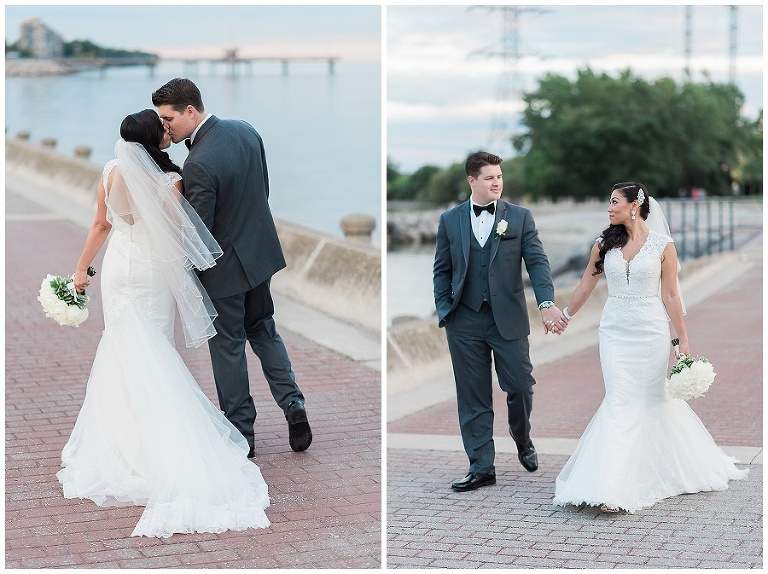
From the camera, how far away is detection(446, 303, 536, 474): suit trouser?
603 cm

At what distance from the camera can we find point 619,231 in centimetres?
576

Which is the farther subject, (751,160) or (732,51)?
(751,160)

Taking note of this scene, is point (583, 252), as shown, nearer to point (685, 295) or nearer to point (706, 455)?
point (685, 295)

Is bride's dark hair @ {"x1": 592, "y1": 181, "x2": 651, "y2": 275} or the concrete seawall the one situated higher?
bride's dark hair @ {"x1": 592, "y1": 181, "x2": 651, "y2": 275}

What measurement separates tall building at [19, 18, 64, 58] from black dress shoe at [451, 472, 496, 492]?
222ft

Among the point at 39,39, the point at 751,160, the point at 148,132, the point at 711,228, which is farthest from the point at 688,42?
the point at 148,132

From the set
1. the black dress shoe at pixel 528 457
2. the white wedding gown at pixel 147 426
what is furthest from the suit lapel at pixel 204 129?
the black dress shoe at pixel 528 457

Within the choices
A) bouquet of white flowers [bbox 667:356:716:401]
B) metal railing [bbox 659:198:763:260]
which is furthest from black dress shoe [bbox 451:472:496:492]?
metal railing [bbox 659:198:763:260]

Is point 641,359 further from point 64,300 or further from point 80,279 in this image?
point 64,300

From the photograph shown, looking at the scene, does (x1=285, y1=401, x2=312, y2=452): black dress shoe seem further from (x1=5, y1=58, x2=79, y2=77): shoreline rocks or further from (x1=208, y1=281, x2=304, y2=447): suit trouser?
(x1=5, y1=58, x2=79, y2=77): shoreline rocks

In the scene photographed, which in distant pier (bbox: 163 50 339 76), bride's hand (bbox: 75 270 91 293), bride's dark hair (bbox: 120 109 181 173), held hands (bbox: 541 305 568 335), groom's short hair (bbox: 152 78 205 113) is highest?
distant pier (bbox: 163 50 339 76)

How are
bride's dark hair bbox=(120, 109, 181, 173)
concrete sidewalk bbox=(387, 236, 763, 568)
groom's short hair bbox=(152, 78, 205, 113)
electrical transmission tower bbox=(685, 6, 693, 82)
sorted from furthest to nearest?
electrical transmission tower bbox=(685, 6, 693, 82) → groom's short hair bbox=(152, 78, 205, 113) → bride's dark hair bbox=(120, 109, 181, 173) → concrete sidewalk bbox=(387, 236, 763, 568)

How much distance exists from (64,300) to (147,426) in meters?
1.05

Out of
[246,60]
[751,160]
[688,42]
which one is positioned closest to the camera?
[246,60]
